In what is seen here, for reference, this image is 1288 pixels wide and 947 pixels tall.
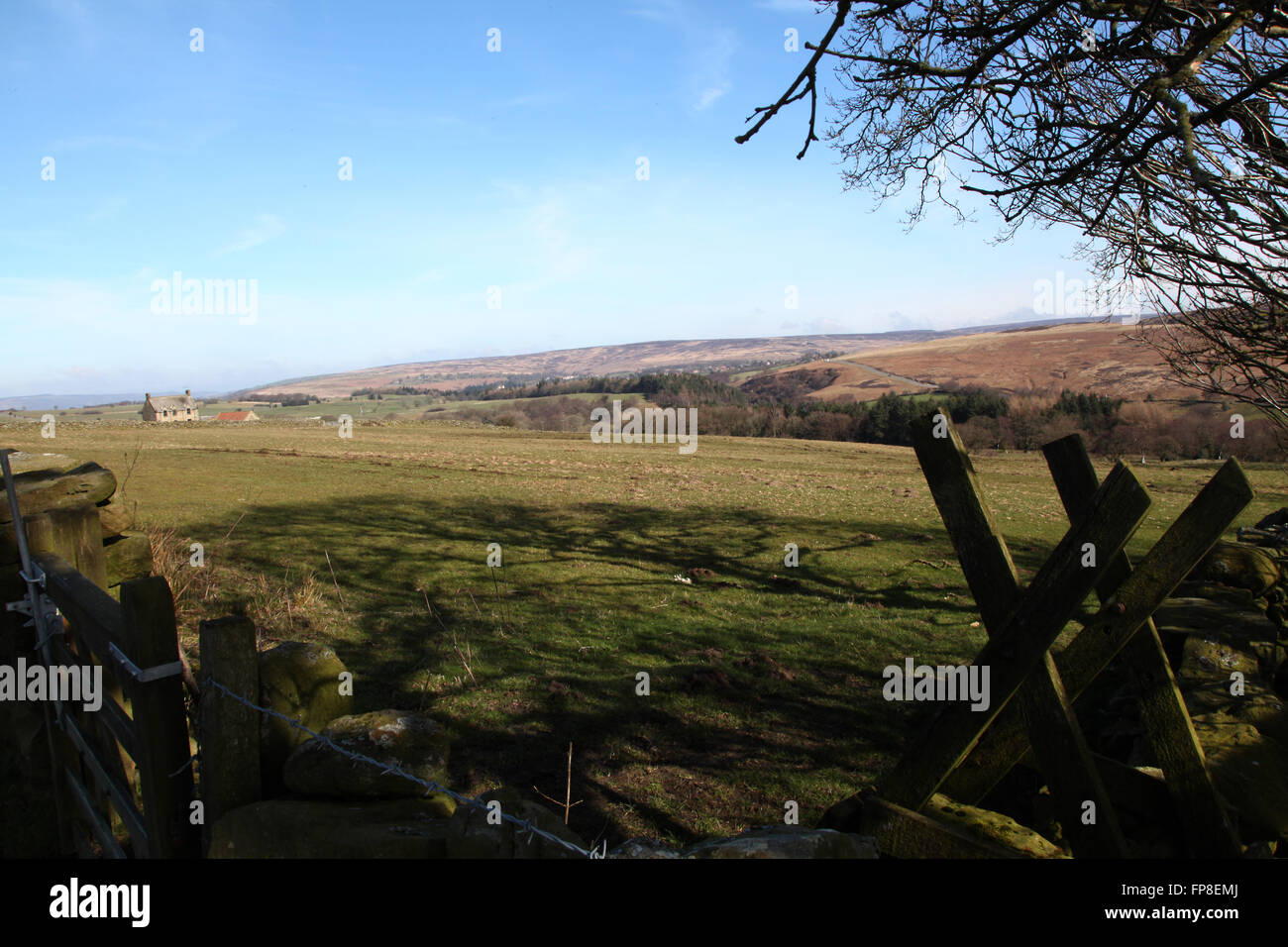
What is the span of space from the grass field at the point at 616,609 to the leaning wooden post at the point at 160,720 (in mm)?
2378

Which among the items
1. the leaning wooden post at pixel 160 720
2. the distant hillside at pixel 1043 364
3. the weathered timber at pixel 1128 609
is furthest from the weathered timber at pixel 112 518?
the distant hillside at pixel 1043 364

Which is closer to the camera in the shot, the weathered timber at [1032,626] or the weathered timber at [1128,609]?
the weathered timber at [1032,626]

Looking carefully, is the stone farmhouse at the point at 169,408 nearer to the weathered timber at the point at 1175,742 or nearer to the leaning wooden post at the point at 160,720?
the leaning wooden post at the point at 160,720

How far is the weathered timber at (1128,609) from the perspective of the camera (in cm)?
285

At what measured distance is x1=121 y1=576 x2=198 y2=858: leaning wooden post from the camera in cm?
238

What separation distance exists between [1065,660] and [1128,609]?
331 mm

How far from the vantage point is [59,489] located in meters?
4.15

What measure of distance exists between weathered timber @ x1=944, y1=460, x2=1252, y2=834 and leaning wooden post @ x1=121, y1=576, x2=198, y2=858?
10.2ft

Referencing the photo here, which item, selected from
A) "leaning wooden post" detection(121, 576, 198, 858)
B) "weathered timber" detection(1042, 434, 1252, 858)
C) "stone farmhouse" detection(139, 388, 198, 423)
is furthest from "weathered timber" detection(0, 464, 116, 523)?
"stone farmhouse" detection(139, 388, 198, 423)

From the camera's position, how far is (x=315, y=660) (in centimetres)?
296

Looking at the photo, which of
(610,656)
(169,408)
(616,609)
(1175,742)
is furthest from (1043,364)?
(169,408)

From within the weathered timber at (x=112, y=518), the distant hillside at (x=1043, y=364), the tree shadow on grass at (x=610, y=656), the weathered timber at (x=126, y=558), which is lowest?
the tree shadow on grass at (x=610, y=656)

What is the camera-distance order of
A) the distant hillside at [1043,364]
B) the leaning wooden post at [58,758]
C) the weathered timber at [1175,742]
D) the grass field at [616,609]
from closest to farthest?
1. the weathered timber at [1175,742]
2. the leaning wooden post at [58,758]
3. the grass field at [616,609]
4. the distant hillside at [1043,364]

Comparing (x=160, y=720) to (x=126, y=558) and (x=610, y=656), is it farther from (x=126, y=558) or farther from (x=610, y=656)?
(x=610, y=656)
